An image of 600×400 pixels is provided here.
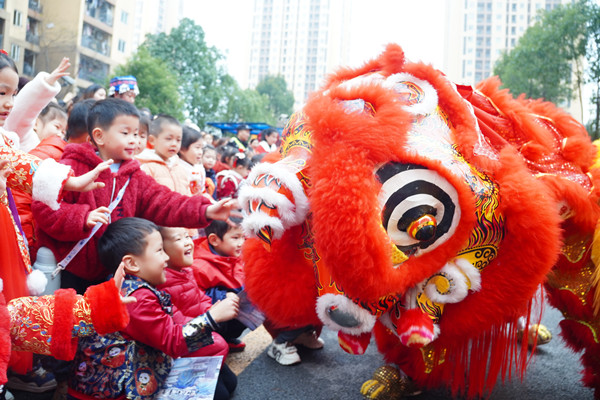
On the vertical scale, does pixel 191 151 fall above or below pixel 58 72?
below

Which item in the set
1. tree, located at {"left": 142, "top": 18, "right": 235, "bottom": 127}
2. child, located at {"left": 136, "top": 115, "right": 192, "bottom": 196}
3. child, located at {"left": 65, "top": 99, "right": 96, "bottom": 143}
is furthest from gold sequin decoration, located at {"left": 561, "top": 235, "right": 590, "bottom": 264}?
tree, located at {"left": 142, "top": 18, "right": 235, "bottom": 127}

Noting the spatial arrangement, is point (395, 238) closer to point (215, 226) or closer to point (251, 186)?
point (251, 186)

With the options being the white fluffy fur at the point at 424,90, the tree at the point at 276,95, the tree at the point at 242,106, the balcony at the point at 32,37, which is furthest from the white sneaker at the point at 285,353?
the tree at the point at 276,95

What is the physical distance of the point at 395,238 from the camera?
5.79 feet

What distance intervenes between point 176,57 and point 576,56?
19.3m

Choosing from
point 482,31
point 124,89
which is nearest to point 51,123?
point 124,89

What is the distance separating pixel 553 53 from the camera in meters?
19.4

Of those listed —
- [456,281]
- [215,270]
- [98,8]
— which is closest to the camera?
[456,281]

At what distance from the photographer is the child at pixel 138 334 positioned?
199 cm

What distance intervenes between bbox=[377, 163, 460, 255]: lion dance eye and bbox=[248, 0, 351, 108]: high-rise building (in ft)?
241

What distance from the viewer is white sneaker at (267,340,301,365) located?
2846 mm

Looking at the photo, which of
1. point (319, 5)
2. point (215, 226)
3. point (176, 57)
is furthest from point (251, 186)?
point (319, 5)

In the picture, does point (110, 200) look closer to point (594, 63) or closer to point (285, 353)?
point (285, 353)

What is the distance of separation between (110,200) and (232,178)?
269 cm
